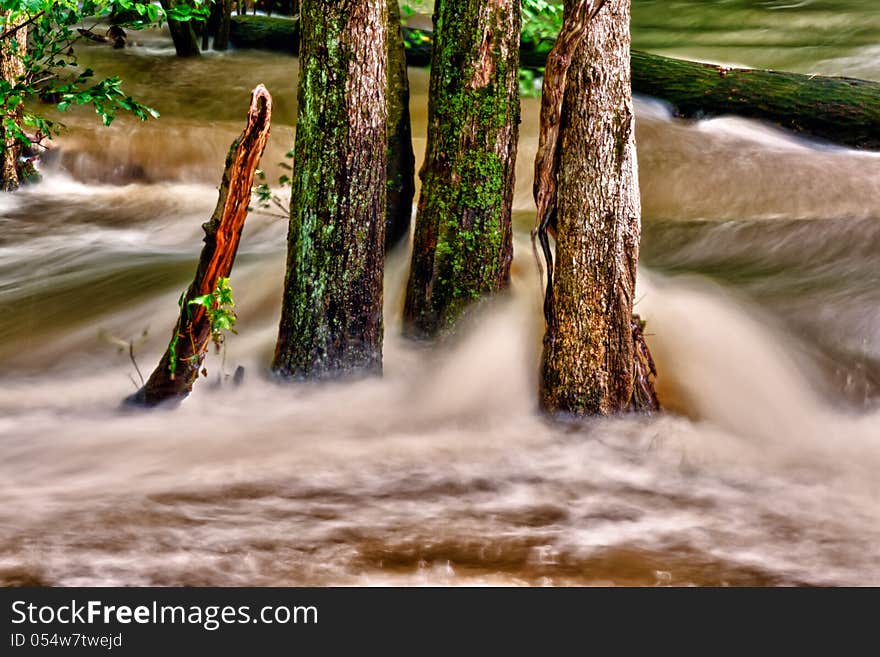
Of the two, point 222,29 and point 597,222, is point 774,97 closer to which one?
point 597,222

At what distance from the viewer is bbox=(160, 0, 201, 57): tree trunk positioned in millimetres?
17078

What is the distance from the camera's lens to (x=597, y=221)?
7.20 meters

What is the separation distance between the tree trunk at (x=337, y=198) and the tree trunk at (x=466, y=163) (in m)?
0.57

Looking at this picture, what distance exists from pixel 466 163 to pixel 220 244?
193 cm

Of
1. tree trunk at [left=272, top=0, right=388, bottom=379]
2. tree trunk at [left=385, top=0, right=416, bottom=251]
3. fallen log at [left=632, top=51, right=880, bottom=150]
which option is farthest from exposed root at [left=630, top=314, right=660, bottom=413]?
fallen log at [left=632, top=51, right=880, bottom=150]

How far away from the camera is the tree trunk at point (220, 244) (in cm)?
684

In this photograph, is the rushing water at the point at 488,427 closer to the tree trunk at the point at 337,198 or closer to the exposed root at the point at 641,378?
the exposed root at the point at 641,378

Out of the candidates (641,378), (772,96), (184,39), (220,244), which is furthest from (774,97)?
(184,39)

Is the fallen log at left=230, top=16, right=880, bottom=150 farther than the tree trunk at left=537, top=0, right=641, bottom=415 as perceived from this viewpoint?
Yes

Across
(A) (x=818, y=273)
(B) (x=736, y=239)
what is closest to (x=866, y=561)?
(A) (x=818, y=273)

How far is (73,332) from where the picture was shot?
31.0 feet

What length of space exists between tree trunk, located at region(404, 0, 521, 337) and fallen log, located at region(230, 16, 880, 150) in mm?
4468

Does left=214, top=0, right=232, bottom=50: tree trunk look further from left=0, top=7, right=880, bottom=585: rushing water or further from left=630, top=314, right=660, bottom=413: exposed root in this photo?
left=630, top=314, right=660, bottom=413: exposed root

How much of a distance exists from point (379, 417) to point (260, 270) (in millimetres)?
2800
